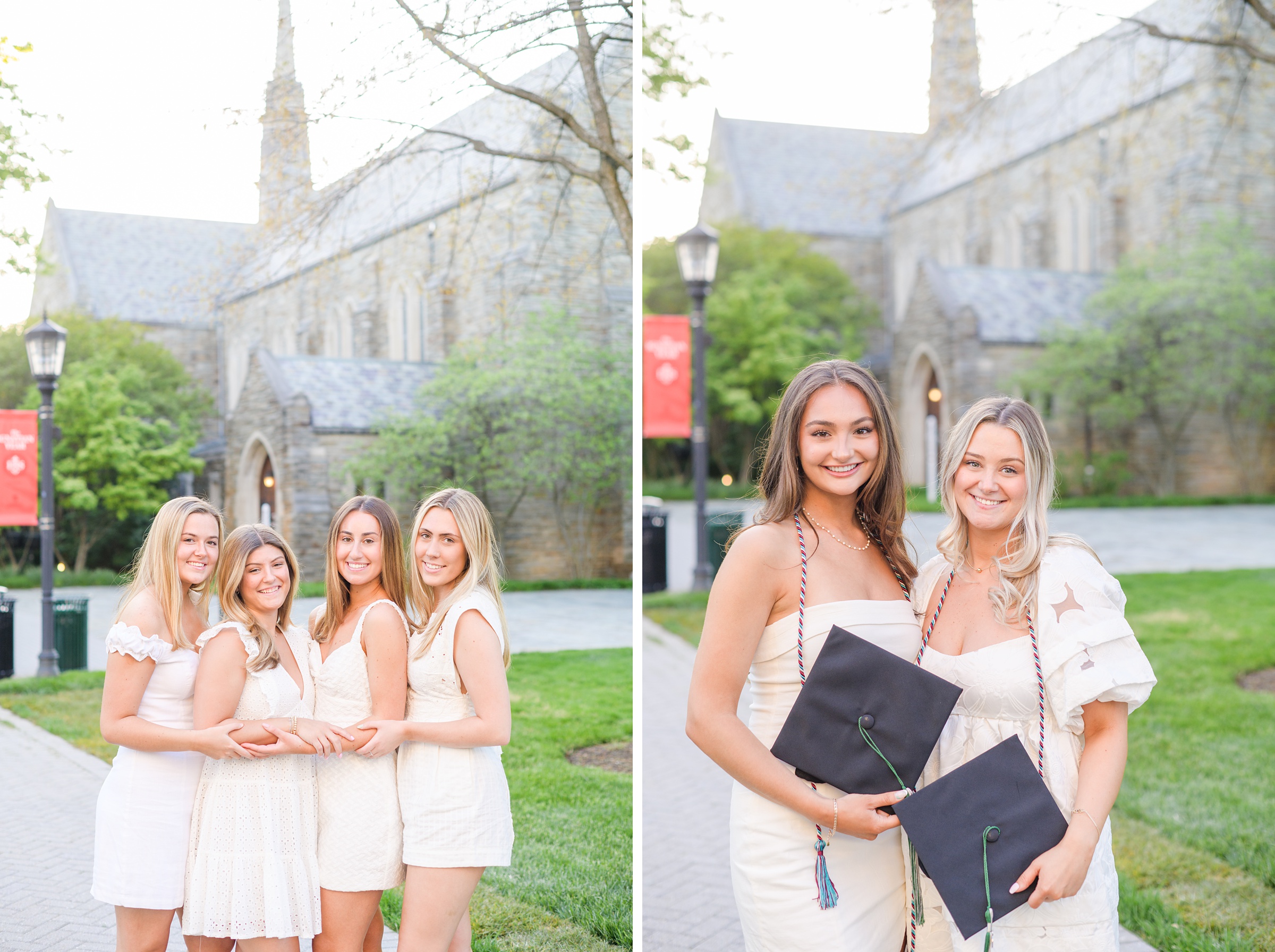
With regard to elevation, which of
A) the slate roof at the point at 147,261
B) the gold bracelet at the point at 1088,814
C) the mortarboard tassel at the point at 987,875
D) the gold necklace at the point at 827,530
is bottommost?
the mortarboard tassel at the point at 987,875

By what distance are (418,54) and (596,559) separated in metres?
2.34

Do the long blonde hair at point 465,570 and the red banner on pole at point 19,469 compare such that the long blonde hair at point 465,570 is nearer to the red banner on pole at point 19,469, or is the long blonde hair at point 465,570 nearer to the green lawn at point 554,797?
the green lawn at point 554,797

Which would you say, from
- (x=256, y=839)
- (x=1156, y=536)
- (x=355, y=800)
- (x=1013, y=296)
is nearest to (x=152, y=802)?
(x=256, y=839)

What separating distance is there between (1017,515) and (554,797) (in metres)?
2.92

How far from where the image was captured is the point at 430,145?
14.2 feet

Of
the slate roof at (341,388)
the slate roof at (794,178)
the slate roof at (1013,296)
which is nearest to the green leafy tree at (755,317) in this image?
the slate roof at (794,178)

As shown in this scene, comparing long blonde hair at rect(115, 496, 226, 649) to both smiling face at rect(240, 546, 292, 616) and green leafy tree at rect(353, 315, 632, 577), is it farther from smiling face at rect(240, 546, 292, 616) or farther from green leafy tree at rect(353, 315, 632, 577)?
green leafy tree at rect(353, 315, 632, 577)

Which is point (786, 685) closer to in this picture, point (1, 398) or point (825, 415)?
point (825, 415)

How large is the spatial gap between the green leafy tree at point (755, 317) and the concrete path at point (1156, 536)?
8803 mm

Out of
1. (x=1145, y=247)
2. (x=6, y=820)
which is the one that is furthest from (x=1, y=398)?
(x=1145, y=247)

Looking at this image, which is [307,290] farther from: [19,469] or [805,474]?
[805,474]

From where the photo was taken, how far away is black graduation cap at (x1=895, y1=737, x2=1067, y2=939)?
2.22 m

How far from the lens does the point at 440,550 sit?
2850 millimetres

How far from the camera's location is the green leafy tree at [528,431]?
429 centimetres
